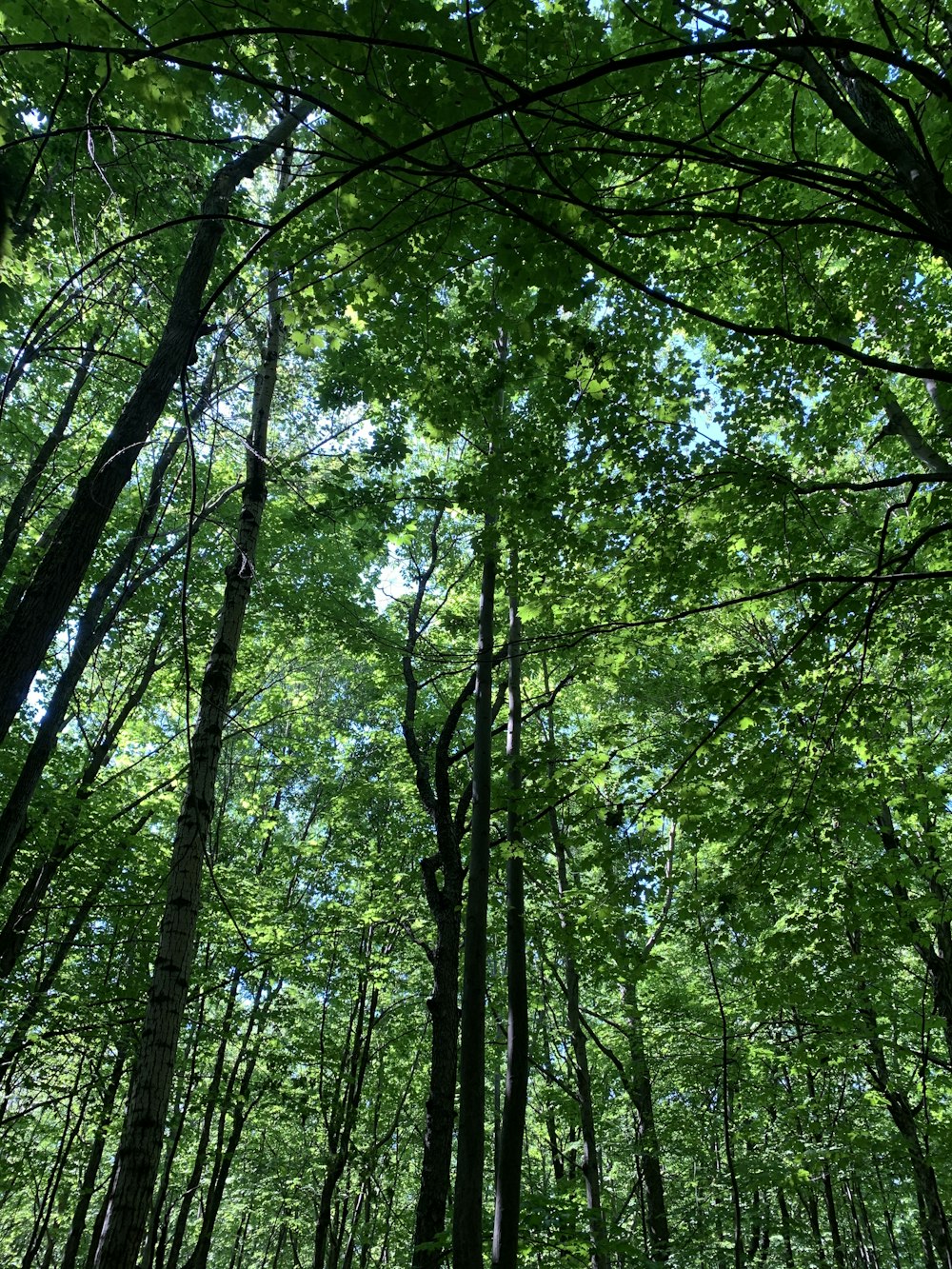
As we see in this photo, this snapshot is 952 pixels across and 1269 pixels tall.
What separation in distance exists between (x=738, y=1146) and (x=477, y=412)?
1826 cm

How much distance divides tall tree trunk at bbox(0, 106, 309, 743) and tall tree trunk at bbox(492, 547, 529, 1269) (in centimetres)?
279

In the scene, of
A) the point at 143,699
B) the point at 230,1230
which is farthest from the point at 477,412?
the point at 230,1230

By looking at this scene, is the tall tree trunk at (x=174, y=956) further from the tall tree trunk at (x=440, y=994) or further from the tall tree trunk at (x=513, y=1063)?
the tall tree trunk at (x=513, y=1063)

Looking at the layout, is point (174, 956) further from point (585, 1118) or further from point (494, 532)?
point (585, 1118)

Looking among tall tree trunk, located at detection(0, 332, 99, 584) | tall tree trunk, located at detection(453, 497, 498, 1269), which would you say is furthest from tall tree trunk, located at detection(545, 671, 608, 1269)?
tall tree trunk, located at detection(0, 332, 99, 584)

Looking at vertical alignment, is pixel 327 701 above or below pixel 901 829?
above

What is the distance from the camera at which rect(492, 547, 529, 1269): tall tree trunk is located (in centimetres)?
535

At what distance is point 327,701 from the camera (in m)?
17.2

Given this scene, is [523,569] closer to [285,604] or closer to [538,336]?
[538,336]

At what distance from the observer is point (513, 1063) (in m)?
5.92

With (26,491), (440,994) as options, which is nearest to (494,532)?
(26,491)

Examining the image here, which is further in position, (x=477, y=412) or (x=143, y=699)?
(x=143, y=699)

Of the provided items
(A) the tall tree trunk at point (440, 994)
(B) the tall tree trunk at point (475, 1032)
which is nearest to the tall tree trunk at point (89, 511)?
(B) the tall tree trunk at point (475, 1032)

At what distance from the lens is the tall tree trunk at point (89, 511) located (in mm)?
3021
